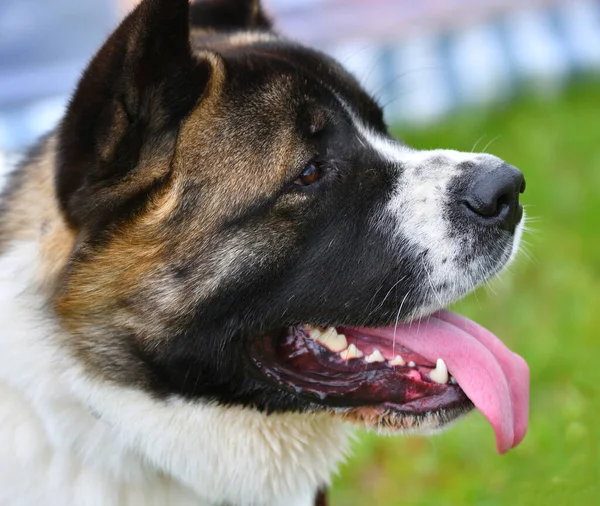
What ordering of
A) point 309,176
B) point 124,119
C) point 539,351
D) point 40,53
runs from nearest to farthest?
→ point 124,119, point 309,176, point 539,351, point 40,53

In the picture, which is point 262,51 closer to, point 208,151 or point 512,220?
point 208,151

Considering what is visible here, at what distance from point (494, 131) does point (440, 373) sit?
399cm

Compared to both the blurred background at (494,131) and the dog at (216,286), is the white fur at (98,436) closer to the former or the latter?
the dog at (216,286)

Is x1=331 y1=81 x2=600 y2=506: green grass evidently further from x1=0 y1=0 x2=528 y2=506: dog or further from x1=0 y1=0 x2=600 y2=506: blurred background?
x1=0 y1=0 x2=528 y2=506: dog

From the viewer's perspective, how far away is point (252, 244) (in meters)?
2.50

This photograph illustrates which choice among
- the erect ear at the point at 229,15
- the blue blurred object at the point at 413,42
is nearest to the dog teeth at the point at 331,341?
the erect ear at the point at 229,15

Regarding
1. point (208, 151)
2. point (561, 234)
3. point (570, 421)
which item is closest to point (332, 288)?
point (208, 151)

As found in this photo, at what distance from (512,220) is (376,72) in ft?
13.2

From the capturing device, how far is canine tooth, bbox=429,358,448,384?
2.60m

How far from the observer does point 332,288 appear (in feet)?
8.33

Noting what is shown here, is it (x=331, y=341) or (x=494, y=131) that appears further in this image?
(x=494, y=131)

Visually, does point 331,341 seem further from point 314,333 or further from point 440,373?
point 440,373

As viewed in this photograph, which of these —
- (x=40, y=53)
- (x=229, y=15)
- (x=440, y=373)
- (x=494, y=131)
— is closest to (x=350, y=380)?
(x=440, y=373)

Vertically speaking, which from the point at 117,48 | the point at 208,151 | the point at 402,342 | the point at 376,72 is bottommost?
the point at 376,72
